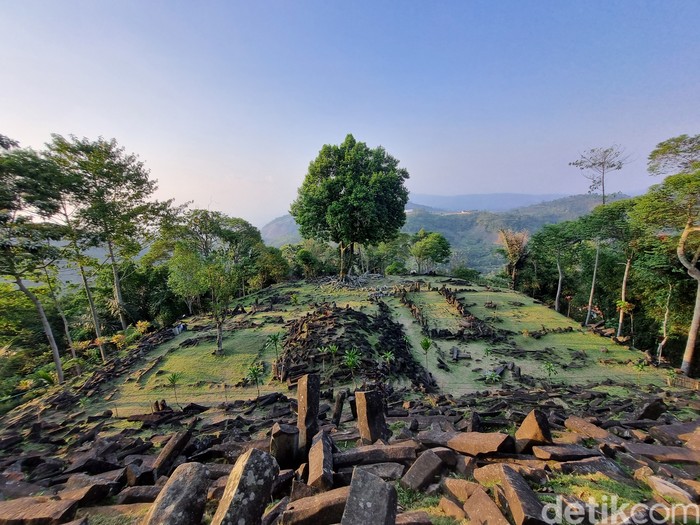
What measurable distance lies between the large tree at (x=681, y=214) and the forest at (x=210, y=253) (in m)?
0.06

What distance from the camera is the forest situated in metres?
14.4

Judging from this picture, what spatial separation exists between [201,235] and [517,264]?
36247 millimetres

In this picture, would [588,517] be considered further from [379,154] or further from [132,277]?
[132,277]

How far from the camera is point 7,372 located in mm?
18500

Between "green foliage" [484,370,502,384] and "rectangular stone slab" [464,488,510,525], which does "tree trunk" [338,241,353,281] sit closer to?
"green foliage" [484,370,502,384]

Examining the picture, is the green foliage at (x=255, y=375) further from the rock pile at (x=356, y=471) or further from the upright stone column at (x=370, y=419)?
the upright stone column at (x=370, y=419)

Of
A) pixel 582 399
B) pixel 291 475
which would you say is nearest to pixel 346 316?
pixel 582 399

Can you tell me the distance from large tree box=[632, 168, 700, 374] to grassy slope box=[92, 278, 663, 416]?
504cm

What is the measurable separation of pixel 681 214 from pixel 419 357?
1518cm

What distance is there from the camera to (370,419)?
17.7ft

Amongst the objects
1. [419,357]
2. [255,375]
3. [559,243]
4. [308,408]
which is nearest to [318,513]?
[308,408]

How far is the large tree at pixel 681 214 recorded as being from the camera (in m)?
14.0

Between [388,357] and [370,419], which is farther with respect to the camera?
[388,357]

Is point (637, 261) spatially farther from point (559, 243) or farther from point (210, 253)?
point (210, 253)
